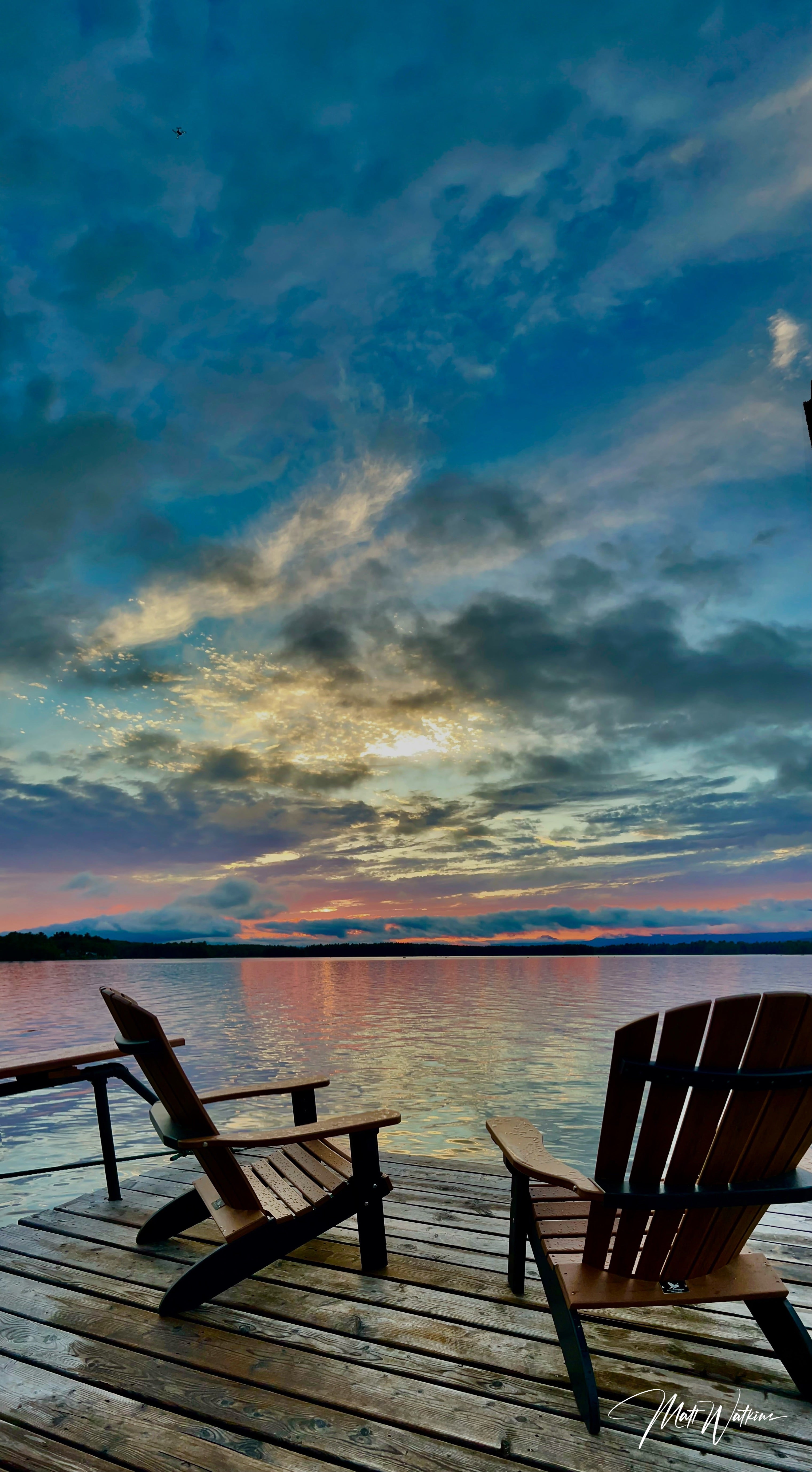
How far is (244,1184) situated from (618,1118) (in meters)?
1.55

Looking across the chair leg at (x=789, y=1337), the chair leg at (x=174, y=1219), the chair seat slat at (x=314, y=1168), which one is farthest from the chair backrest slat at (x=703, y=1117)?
the chair leg at (x=174, y=1219)

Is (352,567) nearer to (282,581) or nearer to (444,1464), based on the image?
(282,581)

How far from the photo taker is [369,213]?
12.1 metres

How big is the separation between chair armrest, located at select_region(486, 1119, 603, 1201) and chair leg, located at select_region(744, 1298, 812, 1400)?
627mm

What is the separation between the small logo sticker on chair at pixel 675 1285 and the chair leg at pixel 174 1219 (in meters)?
2.11

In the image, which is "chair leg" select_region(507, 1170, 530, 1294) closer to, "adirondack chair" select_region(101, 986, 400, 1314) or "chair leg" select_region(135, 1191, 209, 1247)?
"adirondack chair" select_region(101, 986, 400, 1314)

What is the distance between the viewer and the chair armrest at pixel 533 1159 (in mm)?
1952

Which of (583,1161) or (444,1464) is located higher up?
(444,1464)

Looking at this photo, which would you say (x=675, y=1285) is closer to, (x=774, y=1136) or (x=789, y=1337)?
(x=789, y=1337)

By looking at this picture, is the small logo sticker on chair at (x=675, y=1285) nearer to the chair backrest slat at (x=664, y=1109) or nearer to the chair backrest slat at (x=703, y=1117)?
the chair backrest slat at (x=703, y=1117)

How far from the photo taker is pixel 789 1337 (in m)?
2.12

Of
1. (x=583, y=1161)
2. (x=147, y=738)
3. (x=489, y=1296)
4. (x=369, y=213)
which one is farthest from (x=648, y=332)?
(x=147, y=738)

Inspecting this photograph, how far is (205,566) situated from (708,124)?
1036 centimetres
